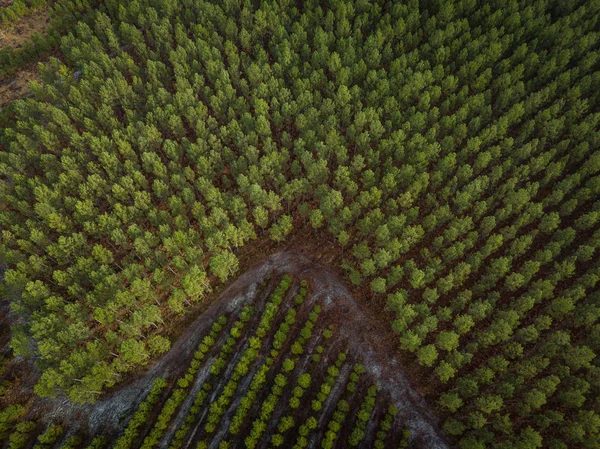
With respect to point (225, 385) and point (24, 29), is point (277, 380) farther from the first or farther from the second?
point (24, 29)

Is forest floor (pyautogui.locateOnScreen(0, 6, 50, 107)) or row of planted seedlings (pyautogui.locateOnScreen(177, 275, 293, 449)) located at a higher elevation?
forest floor (pyautogui.locateOnScreen(0, 6, 50, 107))

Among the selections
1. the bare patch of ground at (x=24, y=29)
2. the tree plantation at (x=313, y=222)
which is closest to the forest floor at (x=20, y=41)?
the bare patch of ground at (x=24, y=29)

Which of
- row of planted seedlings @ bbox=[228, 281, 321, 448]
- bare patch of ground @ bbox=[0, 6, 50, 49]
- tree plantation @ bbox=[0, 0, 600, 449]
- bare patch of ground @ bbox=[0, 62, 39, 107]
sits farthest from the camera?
bare patch of ground @ bbox=[0, 6, 50, 49]

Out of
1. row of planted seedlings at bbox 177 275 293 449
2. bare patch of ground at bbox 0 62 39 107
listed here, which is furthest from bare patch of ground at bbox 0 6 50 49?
row of planted seedlings at bbox 177 275 293 449

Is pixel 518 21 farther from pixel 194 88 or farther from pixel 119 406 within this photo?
pixel 119 406

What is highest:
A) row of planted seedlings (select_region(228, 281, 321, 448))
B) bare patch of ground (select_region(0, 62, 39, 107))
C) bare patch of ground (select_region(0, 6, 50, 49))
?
bare patch of ground (select_region(0, 6, 50, 49))

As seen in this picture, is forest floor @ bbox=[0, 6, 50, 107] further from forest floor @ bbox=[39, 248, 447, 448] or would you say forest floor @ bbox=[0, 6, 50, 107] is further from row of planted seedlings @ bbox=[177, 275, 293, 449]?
row of planted seedlings @ bbox=[177, 275, 293, 449]

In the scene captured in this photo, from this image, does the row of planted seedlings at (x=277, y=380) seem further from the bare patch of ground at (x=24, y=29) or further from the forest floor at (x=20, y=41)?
the bare patch of ground at (x=24, y=29)
